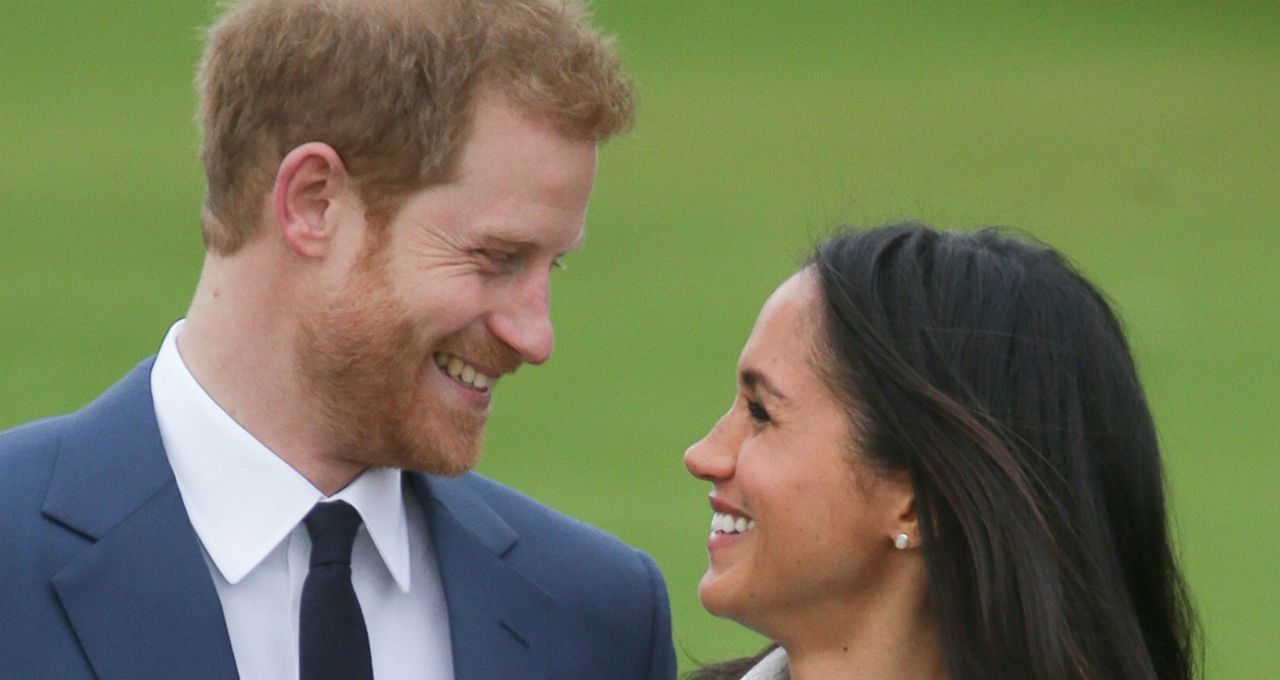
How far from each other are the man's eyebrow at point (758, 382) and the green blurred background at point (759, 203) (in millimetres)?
3659

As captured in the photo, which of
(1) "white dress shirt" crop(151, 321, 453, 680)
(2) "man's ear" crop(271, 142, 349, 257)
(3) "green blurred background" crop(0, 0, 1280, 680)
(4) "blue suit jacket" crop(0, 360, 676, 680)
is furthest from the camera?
(3) "green blurred background" crop(0, 0, 1280, 680)

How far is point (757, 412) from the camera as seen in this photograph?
2.86 m

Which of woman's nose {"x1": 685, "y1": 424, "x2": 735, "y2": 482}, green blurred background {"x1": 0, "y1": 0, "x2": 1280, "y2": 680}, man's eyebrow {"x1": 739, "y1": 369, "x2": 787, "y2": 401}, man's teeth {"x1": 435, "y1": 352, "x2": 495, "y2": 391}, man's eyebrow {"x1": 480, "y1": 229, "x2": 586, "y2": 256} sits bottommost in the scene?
green blurred background {"x1": 0, "y1": 0, "x2": 1280, "y2": 680}

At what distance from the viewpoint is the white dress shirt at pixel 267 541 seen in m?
2.58

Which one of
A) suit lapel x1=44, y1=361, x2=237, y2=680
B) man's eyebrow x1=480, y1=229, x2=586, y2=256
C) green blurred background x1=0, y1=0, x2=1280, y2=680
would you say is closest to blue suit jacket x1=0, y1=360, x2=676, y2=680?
suit lapel x1=44, y1=361, x2=237, y2=680

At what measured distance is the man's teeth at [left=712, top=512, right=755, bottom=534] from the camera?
2.83 metres

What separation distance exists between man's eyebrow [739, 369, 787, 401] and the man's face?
0.95ft

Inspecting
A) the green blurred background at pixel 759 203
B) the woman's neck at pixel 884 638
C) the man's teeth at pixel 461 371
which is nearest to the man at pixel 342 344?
the man's teeth at pixel 461 371

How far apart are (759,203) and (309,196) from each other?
7.11 meters

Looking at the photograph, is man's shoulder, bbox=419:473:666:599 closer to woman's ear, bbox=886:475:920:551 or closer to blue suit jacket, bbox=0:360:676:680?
blue suit jacket, bbox=0:360:676:680

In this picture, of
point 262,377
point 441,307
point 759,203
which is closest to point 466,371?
point 441,307

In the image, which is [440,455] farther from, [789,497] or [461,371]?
[789,497]

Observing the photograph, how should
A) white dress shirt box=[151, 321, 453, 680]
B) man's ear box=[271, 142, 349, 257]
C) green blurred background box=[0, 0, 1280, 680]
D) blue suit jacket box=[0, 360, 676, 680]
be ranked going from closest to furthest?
1. blue suit jacket box=[0, 360, 676, 680]
2. white dress shirt box=[151, 321, 453, 680]
3. man's ear box=[271, 142, 349, 257]
4. green blurred background box=[0, 0, 1280, 680]

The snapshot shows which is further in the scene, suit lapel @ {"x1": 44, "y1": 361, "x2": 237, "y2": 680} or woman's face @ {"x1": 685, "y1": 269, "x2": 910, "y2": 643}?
woman's face @ {"x1": 685, "y1": 269, "x2": 910, "y2": 643}
